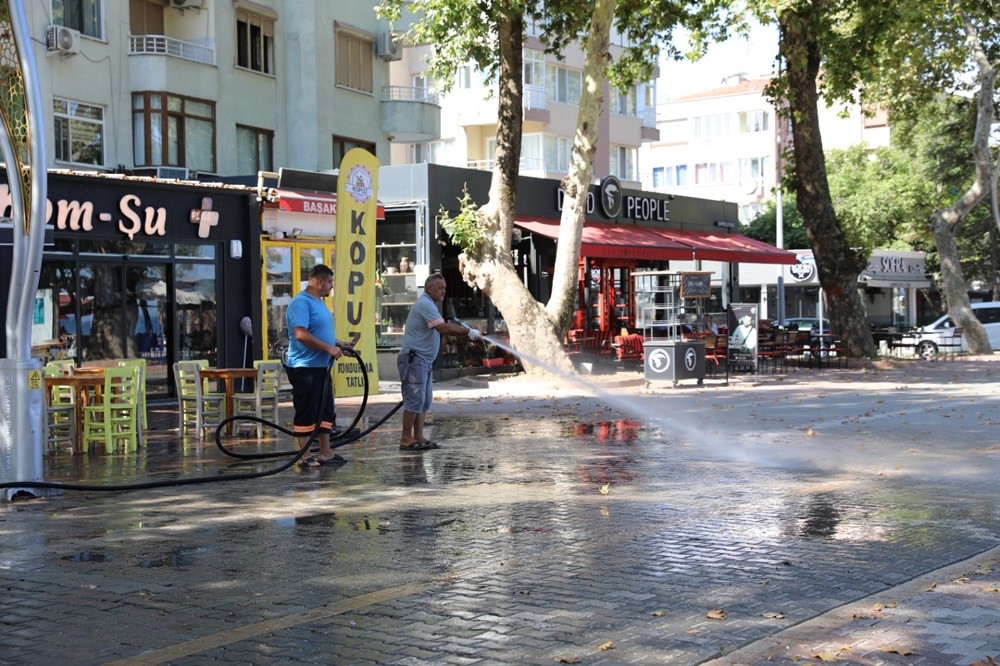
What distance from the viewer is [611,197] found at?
32.6 meters

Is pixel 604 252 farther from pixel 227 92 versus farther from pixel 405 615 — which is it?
pixel 405 615

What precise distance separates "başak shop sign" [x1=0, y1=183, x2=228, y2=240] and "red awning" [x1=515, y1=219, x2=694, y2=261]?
853 cm

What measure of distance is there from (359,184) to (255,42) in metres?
16.8

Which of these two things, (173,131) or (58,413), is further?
(173,131)

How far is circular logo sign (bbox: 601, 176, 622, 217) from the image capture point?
3225cm

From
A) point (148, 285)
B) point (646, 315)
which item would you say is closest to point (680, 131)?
point (646, 315)

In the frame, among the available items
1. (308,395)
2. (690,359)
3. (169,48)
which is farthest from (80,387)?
(169,48)

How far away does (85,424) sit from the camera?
44.7 feet

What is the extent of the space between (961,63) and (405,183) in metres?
17.9

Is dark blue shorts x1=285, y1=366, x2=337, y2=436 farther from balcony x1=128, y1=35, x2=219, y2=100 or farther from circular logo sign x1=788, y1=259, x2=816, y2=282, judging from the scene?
circular logo sign x1=788, y1=259, x2=816, y2=282

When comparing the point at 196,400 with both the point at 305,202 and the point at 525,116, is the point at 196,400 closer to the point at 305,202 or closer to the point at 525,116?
the point at 305,202

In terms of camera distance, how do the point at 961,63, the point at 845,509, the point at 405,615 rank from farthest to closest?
the point at 961,63 → the point at 845,509 → the point at 405,615

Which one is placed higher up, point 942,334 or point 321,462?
point 942,334

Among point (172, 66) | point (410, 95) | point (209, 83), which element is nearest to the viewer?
point (172, 66)
